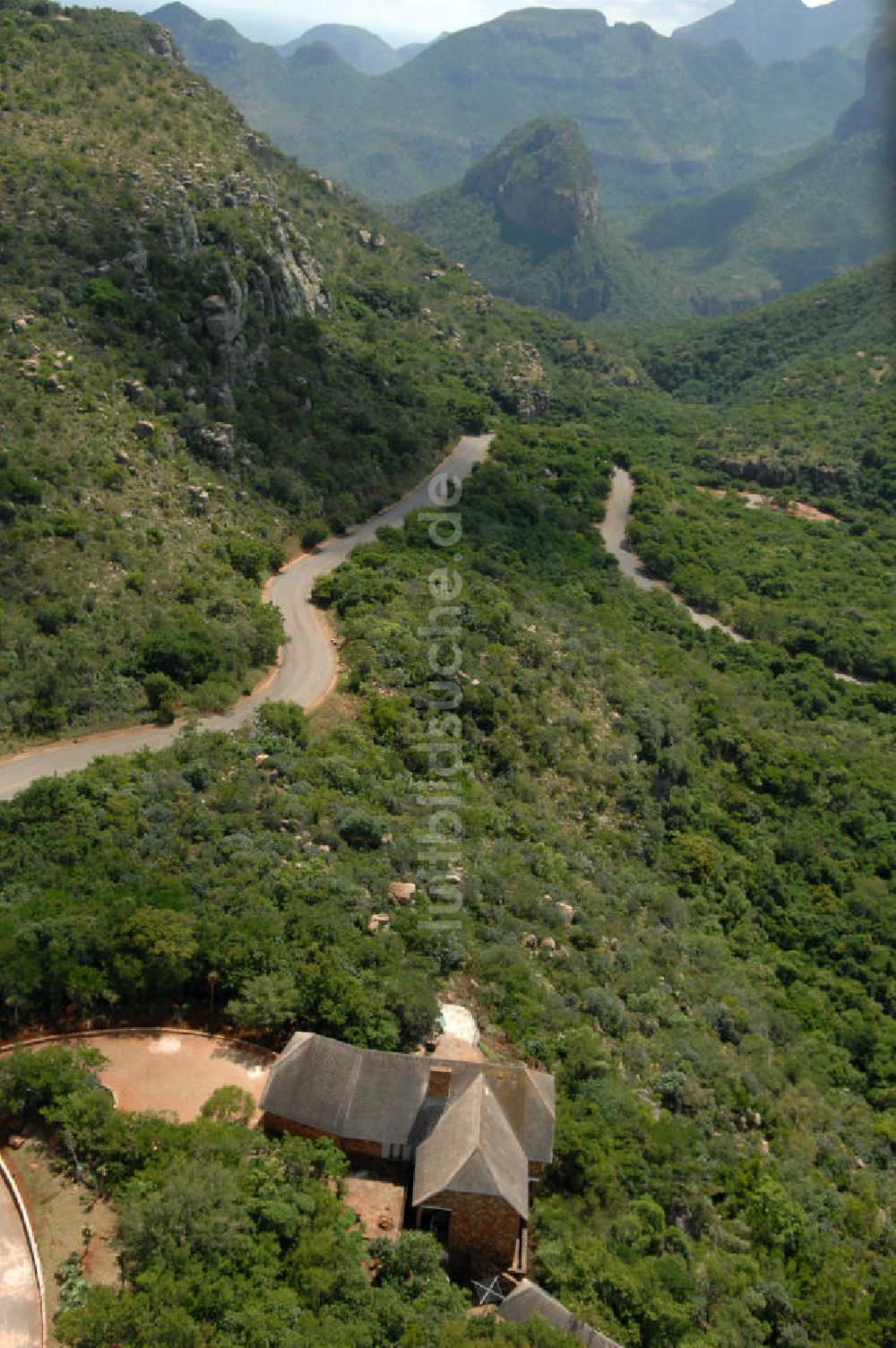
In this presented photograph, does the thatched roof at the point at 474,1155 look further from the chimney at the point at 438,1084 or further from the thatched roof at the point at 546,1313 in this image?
the thatched roof at the point at 546,1313

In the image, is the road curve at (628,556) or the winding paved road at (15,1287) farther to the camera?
the road curve at (628,556)

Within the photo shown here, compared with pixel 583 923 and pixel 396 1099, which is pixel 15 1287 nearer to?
pixel 396 1099

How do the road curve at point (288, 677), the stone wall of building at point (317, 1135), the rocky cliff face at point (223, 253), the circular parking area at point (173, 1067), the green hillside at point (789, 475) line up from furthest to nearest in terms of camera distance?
the green hillside at point (789, 475), the rocky cliff face at point (223, 253), the road curve at point (288, 677), the circular parking area at point (173, 1067), the stone wall of building at point (317, 1135)

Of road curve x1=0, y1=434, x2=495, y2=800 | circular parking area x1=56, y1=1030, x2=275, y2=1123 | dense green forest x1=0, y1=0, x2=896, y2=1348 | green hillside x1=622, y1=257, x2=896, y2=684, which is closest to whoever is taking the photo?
dense green forest x1=0, y1=0, x2=896, y2=1348

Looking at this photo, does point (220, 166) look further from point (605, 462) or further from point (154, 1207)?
point (154, 1207)

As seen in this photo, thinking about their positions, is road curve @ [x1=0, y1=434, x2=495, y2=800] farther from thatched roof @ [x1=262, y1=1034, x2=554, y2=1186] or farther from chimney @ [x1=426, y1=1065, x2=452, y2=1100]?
chimney @ [x1=426, y1=1065, x2=452, y2=1100]

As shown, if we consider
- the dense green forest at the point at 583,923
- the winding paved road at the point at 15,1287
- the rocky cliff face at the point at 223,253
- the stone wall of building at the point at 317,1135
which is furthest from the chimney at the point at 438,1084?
the rocky cliff face at the point at 223,253

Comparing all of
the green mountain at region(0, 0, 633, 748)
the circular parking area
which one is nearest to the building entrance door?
the circular parking area
